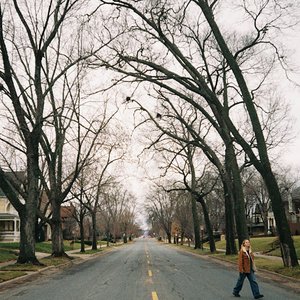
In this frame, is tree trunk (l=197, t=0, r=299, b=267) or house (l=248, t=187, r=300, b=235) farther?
house (l=248, t=187, r=300, b=235)

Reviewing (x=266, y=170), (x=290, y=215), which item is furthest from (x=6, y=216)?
(x=266, y=170)

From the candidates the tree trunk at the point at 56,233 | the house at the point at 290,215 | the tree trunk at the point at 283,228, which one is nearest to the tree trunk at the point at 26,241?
the tree trunk at the point at 56,233

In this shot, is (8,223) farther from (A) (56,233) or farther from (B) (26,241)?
(B) (26,241)

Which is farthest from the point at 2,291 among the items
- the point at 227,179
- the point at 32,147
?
the point at 227,179

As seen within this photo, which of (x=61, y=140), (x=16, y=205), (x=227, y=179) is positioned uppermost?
(x=61, y=140)

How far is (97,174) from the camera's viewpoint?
46594 millimetres

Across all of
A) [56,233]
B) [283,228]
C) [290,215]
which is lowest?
[283,228]

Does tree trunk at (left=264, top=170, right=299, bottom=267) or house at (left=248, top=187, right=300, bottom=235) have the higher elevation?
house at (left=248, top=187, right=300, bottom=235)

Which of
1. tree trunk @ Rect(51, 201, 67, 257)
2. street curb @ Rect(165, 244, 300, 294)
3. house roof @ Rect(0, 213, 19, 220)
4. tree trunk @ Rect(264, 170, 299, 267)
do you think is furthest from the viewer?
house roof @ Rect(0, 213, 19, 220)

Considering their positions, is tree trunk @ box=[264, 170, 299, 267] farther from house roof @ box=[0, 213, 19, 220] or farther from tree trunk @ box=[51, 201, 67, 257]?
house roof @ box=[0, 213, 19, 220]

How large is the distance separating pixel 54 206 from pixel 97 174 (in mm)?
15337

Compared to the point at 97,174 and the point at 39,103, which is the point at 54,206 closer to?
the point at 39,103

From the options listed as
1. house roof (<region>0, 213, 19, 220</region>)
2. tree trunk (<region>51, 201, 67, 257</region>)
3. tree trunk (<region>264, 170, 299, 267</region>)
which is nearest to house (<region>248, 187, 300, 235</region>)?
tree trunk (<region>51, 201, 67, 257</region>)

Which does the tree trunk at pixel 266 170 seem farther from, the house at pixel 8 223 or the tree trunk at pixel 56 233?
the house at pixel 8 223
